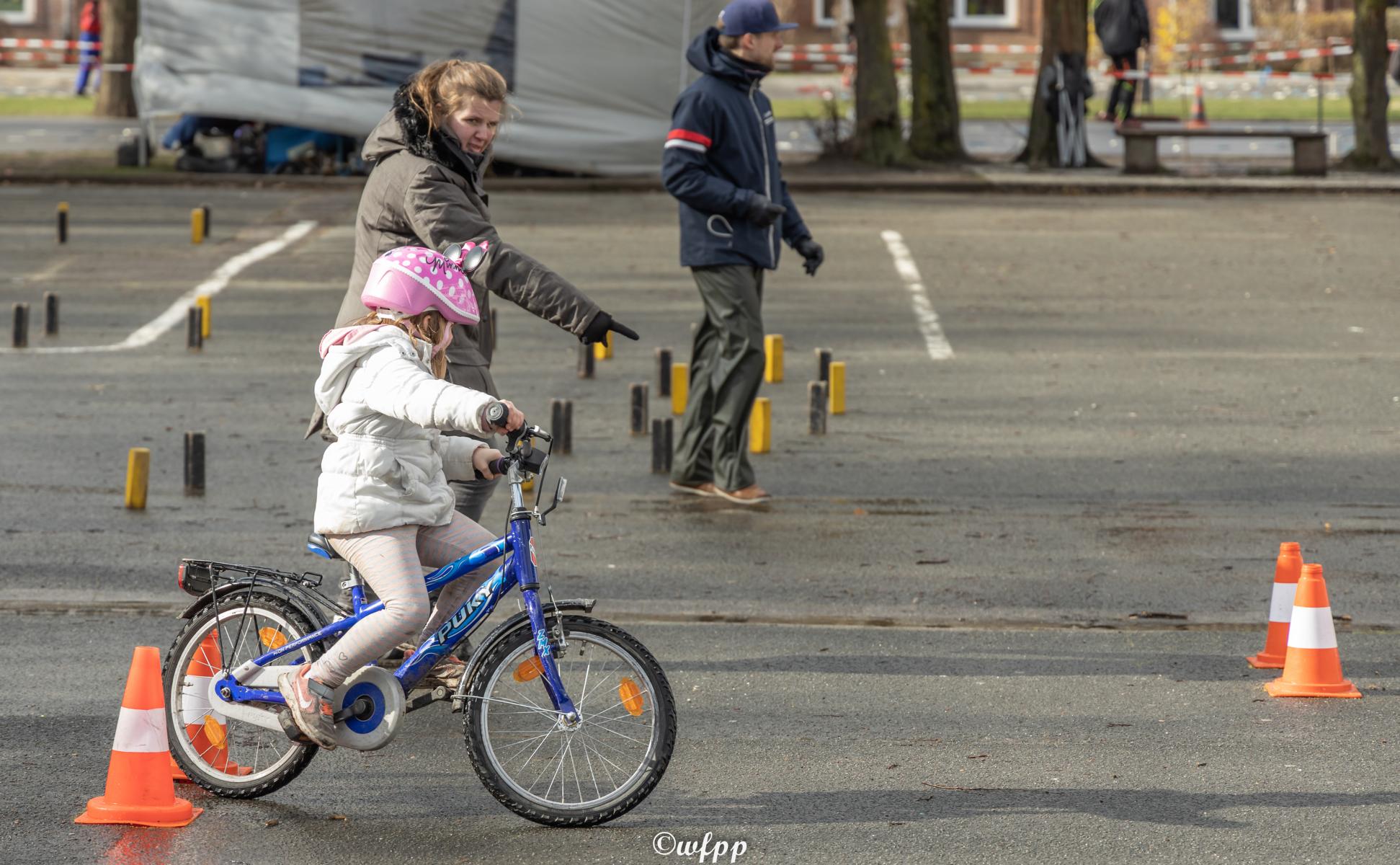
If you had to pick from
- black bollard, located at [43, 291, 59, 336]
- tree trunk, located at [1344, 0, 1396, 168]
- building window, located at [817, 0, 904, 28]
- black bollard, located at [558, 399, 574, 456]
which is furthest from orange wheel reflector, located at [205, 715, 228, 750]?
building window, located at [817, 0, 904, 28]

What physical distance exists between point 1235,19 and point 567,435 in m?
45.0

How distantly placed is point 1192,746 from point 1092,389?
23.0 ft

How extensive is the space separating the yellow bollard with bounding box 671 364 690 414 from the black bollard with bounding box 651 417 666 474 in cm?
134

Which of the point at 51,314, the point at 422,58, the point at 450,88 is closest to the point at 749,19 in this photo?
the point at 450,88

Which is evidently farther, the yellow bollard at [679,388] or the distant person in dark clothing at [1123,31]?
the distant person in dark clothing at [1123,31]

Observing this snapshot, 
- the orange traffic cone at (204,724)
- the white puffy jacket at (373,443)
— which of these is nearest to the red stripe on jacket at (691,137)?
the white puffy jacket at (373,443)

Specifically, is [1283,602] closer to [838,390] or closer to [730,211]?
[730,211]

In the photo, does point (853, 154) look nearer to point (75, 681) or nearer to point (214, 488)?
point (214, 488)

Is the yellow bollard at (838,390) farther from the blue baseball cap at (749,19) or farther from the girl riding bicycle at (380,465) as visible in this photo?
the girl riding bicycle at (380,465)

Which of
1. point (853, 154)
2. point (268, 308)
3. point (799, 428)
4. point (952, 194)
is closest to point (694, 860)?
point (799, 428)

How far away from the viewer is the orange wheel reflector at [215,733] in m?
5.39

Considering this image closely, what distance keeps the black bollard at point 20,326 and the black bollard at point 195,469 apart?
4.80m

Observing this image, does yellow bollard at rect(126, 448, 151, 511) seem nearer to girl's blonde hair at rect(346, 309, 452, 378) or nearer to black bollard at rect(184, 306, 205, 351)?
girl's blonde hair at rect(346, 309, 452, 378)

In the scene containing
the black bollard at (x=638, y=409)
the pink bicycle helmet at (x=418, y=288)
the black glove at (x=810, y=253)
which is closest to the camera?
the pink bicycle helmet at (x=418, y=288)
